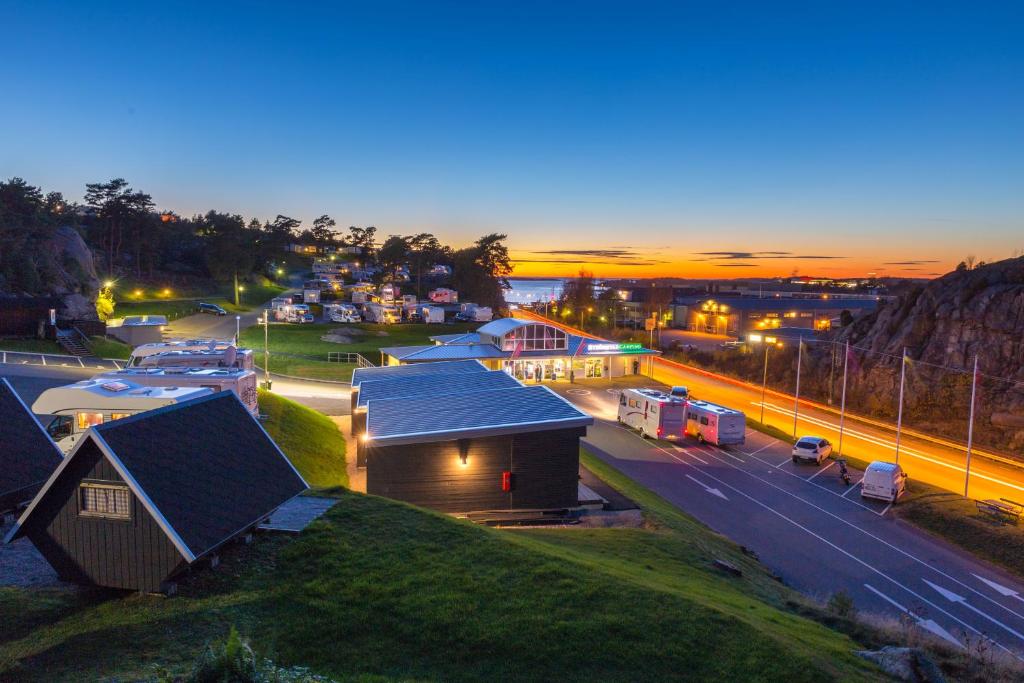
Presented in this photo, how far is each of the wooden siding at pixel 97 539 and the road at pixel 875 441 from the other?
33327mm

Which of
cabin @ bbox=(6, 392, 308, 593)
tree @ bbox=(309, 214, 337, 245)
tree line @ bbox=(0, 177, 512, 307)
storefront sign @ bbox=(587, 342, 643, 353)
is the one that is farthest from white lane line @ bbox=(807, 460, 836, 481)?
tree @ bbox=(309, 214, 337, 245)

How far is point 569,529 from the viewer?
19938mm

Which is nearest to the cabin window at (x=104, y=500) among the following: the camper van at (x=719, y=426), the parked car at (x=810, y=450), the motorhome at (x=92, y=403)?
the motorhome at (x=92, y=403)

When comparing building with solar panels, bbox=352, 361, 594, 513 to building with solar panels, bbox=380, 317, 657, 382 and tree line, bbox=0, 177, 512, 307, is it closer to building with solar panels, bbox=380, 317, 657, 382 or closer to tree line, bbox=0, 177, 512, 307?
building with solar panels, bbox=380, 317, 657, 382

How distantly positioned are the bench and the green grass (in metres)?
25.3

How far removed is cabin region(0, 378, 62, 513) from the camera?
13.6 meters

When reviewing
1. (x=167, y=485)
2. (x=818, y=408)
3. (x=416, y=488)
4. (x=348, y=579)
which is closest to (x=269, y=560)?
(x=348, y=579)

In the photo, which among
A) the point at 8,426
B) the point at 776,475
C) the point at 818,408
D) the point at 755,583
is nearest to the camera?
the point at 8,426

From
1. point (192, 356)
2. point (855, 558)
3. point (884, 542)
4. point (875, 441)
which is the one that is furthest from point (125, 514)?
point (875, 441)

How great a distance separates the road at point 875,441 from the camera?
32.2m

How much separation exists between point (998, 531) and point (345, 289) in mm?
90694

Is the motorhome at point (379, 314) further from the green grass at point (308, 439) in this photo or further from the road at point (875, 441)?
the green grass at point (308, 439)

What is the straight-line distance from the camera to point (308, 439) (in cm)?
2900

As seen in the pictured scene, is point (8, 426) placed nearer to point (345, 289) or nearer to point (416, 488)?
point (416, 488)
